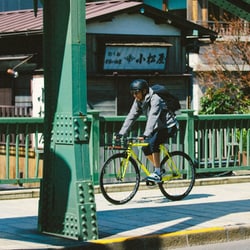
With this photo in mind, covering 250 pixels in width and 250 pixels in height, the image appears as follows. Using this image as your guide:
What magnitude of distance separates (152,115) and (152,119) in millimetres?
58

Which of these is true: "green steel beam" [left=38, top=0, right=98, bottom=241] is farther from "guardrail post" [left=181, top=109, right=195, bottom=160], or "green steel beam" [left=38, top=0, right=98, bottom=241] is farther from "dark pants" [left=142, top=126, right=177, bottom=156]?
"guardrail post" [left=181, top=109, right=195, bottom=160]

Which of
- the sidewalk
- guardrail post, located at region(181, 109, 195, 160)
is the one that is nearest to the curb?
the sidewalk

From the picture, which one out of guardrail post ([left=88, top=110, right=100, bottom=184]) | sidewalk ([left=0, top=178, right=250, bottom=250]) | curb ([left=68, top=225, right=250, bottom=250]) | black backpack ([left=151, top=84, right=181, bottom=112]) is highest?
black backpack ([left=151, top=84, right=181, bottom=112])

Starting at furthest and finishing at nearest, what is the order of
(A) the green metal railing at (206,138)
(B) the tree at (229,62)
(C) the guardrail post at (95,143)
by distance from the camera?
(B) the tree at (229,62) < (A) the green metal railing at (206,138) < (C) the guardrail post at (95,143)

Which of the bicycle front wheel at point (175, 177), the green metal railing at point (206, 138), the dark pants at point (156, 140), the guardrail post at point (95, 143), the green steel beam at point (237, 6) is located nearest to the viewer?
the green steel beam at point (237, 6)

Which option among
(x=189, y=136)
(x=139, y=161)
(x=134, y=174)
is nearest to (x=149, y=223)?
(x=139, y=161)

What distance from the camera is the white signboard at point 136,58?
940 inches

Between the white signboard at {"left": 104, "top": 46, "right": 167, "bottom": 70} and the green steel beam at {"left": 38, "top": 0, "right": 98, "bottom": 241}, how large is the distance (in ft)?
42.0

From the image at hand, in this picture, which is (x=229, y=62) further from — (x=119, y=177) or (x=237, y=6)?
(x=237, y=6)

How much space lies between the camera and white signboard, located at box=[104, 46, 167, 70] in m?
23.9

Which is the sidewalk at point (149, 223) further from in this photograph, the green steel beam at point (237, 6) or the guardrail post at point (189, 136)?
the green steel beam at point (237, 6)

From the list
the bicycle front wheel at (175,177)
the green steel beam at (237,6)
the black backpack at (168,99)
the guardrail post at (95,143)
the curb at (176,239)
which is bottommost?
the curb at (176,239)

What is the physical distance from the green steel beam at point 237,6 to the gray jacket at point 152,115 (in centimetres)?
185

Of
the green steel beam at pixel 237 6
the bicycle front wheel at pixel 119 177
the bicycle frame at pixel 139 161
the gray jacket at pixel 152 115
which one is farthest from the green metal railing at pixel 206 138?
the green steel beam at pixel 237 6
